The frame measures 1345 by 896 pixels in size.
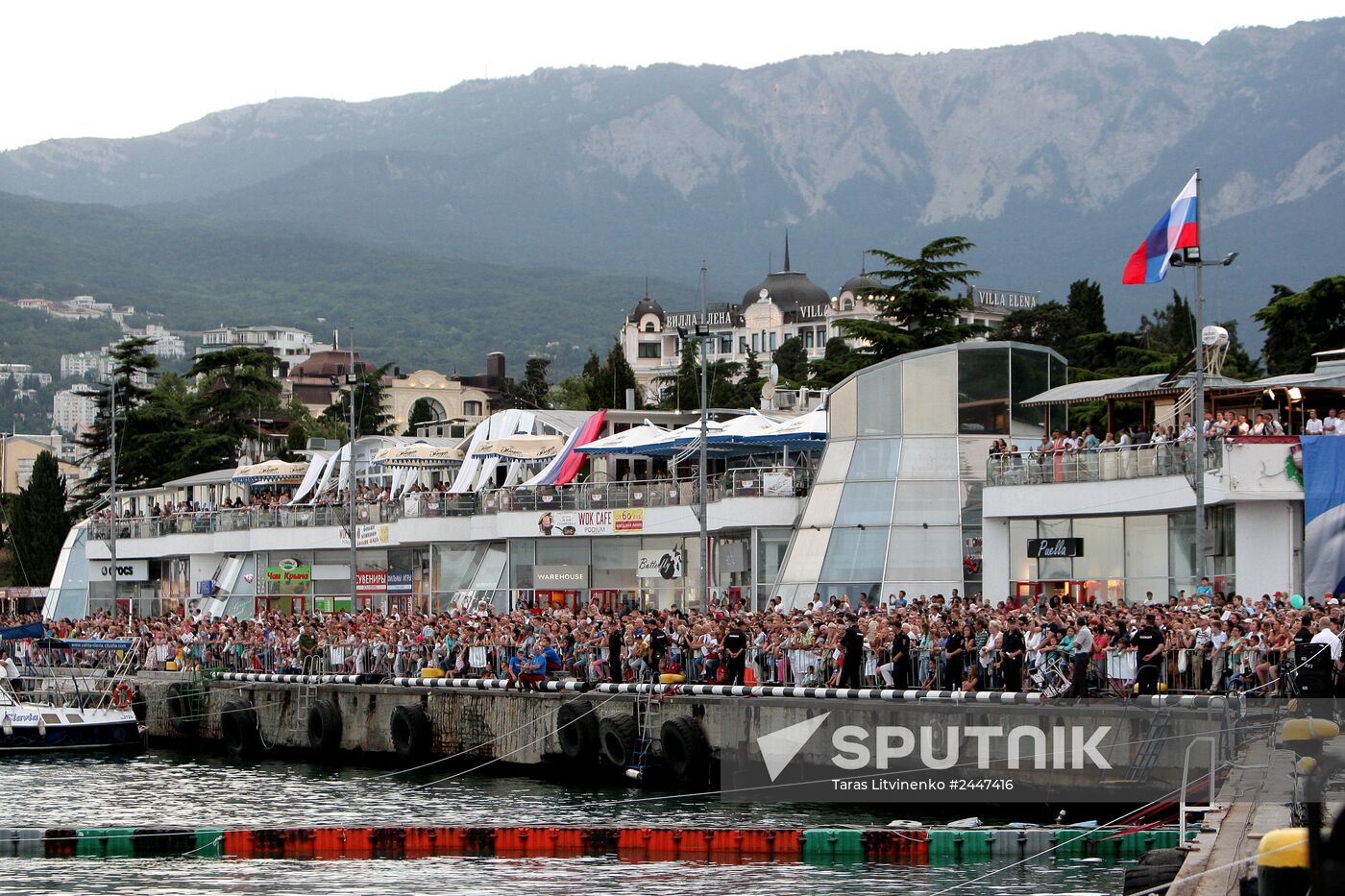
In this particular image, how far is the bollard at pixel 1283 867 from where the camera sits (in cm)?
1270

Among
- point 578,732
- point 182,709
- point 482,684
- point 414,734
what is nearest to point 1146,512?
point 578,732

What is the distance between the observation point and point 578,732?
3706 centimetres

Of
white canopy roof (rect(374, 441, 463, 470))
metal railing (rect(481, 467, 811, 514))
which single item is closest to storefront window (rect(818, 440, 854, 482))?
metal railing (rect(481, 467, 811, 514))

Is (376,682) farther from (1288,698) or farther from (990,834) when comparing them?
(1288,698)

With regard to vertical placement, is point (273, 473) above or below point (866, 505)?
above

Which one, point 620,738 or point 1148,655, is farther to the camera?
point 620,738

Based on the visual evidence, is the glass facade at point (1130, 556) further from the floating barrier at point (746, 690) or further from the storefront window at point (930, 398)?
the floating barrier at point (746, 690)

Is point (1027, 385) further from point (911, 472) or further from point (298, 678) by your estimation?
point (298, 678)

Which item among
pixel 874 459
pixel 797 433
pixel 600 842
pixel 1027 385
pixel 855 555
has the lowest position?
pixel 600 842

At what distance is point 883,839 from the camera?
88.2 feet

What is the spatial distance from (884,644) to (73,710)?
83.3 feet

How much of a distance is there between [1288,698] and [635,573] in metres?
33.8

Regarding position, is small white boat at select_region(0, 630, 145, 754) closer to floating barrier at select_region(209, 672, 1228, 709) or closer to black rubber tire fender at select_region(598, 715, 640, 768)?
floating barrier at select_region(209, 672, 1228, 709)

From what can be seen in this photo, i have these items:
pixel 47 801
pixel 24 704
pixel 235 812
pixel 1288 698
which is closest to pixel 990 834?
pixel 1288 698
